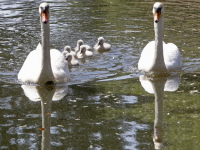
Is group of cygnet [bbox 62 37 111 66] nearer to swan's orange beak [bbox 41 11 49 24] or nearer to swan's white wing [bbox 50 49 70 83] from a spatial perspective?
swan's white wing [bbox 50 49 70 83]

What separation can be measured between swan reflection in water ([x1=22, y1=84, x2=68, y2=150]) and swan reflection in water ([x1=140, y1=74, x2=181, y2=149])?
170 centimetres

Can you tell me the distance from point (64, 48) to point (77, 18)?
4113 mm

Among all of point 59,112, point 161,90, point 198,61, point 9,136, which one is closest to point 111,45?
point 198,61

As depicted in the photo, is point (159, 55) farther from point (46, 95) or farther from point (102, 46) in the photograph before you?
point (102, 46)

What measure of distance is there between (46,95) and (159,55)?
9.26 feet

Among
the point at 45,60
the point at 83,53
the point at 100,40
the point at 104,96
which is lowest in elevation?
the point at 104,96

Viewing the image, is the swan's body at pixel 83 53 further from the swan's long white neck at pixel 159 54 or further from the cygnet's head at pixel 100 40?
the swan's long white neck at pixel 159 54

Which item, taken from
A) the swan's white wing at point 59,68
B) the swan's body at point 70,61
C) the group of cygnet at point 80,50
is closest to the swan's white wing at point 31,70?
the swan's white wing at point 59,68

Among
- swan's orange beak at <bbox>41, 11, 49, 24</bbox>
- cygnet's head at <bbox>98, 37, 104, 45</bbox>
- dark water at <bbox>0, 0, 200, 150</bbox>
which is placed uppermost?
swan's orange beak at <bbox>41, 11, 49, 24</bbox>

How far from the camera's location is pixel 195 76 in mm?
11453

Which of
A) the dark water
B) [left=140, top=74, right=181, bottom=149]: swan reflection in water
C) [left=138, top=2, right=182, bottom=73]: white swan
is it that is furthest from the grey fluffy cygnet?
[left=140, top=74, right=181, bottom=149]: swan reflection in water

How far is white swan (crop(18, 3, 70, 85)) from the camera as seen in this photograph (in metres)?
10.5

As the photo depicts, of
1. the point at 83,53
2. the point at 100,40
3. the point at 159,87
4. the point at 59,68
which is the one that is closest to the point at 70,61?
the point at 83,53

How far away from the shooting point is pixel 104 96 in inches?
390
